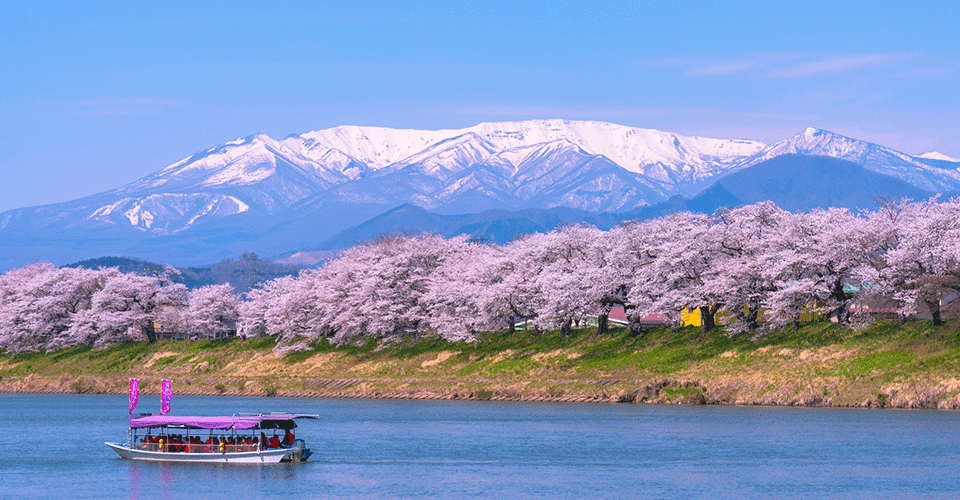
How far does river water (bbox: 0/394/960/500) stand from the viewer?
46125 millimetres

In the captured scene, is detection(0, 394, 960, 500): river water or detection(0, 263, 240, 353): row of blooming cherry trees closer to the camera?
detection(0, 394, 960, 500): river water

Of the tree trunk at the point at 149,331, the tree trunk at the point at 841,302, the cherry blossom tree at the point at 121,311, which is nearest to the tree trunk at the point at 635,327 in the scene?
the tree trunk at the point at 841,302

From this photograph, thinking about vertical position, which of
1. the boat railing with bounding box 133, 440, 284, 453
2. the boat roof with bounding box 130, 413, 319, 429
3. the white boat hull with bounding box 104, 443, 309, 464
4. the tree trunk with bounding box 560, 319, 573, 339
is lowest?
the white boat hull with bounding box 104, 443, 309, 464

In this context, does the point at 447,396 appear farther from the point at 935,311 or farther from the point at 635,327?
the point at 935,311

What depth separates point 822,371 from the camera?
260 ft

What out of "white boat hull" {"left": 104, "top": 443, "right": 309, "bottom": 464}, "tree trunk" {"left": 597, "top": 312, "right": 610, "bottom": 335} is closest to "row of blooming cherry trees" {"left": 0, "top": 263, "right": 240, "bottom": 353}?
"tree trunk" {"left": 597, "top": 312, "right": 610, "bottom": 335}

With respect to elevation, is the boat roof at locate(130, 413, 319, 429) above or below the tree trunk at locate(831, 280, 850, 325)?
below

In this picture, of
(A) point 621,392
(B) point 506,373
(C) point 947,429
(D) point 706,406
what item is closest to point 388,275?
(B) point 506,373

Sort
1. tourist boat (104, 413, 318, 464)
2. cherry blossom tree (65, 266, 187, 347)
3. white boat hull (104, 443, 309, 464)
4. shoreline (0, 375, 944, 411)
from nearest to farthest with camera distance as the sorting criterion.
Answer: tourist boat (104, 413, 318, 464)
white boat hull (104, 443, 309, 464)
shoreline (0, 375, 944, 411)
cherry blossom tree (65, 266, 187, 347)

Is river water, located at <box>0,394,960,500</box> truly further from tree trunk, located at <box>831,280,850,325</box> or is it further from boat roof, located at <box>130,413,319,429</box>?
tree trunk, located at <box>831,280,850,325</box>

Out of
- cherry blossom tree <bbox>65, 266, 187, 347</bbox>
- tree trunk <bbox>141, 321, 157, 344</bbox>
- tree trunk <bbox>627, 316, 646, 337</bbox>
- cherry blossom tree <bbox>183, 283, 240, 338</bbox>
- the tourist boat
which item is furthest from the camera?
tree trunk <bbox>141, 321, 157, 344</bbox>

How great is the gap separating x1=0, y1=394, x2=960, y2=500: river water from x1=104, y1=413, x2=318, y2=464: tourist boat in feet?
2.02

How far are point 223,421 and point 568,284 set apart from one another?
49084mm

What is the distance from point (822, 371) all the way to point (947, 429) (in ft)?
58.2
